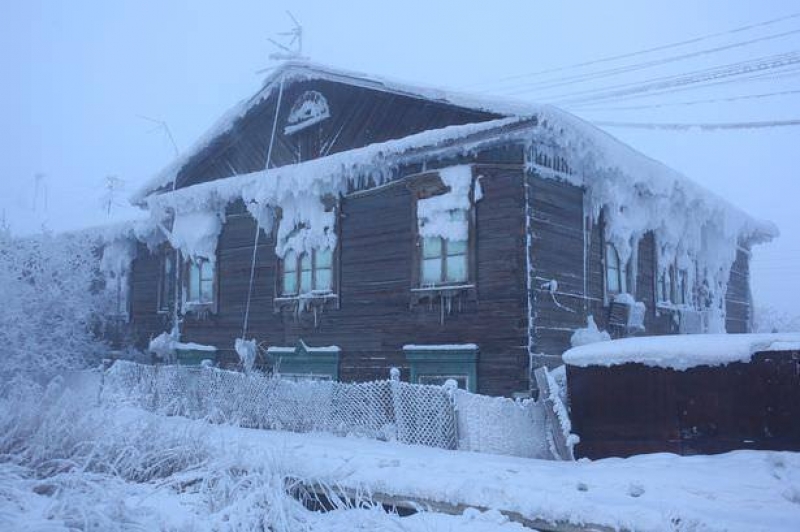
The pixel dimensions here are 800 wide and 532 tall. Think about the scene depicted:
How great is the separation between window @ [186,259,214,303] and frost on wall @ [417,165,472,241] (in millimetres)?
6942

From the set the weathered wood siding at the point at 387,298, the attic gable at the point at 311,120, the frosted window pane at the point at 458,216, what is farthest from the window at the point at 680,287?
the attic gable at the point at 311,120

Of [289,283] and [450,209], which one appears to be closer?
[450,209]

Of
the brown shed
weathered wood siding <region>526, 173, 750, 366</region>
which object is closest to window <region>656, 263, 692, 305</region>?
weathered wood siding <region>526, 173, 750, 366</region>

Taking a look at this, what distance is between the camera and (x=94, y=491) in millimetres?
6426

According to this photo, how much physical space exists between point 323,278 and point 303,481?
833cm

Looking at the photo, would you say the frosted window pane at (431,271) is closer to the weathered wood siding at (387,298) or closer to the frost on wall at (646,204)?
the weathered wood siding at (387,298)

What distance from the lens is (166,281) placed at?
65.7 ft

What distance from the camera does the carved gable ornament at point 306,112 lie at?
16.2 meters

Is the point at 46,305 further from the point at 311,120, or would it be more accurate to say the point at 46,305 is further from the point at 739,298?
the point at 739,298

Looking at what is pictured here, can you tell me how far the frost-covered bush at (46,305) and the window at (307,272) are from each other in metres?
6.31

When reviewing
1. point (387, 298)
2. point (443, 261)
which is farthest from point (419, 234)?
point (387, 298)

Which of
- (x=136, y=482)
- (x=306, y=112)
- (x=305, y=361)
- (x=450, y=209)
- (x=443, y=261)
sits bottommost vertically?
(x=136, y=482)

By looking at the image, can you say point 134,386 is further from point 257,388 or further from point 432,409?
point 432,409

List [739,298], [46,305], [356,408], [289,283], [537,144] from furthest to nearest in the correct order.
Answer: [739,298] → [46,305] → [289,283] → [537,144] → [356,408]
